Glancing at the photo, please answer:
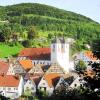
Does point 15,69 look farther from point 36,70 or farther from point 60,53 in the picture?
point 60,53

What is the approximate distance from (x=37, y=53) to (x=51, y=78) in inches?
813

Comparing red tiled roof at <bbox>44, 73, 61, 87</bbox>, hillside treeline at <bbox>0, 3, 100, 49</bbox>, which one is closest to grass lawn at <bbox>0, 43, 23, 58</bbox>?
hillside treeline at <bbox>0, 3, 100, 49</bbox>

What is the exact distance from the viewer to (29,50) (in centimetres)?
8531

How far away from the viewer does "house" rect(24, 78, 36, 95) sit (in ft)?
201

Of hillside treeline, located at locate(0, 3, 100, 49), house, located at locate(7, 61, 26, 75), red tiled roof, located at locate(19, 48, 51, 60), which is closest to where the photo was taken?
house, located at locate(7, 61, 26, 75)

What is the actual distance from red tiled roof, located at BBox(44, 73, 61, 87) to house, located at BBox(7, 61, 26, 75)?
737 centimetres

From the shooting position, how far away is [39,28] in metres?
125

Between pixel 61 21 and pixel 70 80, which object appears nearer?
pixel 70 80

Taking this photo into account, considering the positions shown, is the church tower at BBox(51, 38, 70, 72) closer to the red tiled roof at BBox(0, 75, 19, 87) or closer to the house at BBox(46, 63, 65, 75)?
the house at BBox(46, 63, 65, 75)

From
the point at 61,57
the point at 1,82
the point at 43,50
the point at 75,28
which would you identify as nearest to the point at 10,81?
the point at 1,82

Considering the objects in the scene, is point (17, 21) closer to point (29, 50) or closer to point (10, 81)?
point (29, 50)

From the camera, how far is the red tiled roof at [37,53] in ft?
267

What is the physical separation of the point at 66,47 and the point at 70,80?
19.5 m

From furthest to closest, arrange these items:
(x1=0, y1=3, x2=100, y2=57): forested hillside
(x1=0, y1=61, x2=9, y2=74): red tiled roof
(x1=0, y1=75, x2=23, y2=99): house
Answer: (x1=0, y1=3, x2=100, y2=57): forested hillside → (x1=0, y1=61, x2=9, y2=74): red tiled roof → (x1=0, y1=75, x2=23, y2=99): house
